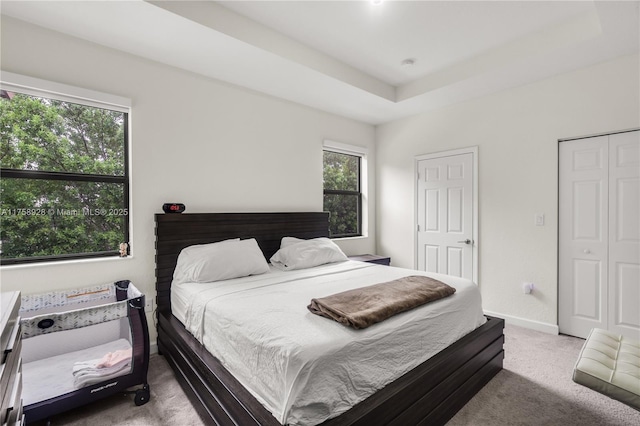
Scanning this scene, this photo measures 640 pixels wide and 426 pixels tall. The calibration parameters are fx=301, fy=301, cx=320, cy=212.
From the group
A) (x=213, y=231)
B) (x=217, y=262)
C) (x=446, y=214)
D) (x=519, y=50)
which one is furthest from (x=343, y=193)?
(x=519, y=50)

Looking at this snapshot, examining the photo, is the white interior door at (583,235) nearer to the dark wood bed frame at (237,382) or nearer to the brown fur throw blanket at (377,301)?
the dark wood bed frame at (237,382)

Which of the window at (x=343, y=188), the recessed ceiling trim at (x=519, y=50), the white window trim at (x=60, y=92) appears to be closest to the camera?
the white window trim at (x=60, y=92)

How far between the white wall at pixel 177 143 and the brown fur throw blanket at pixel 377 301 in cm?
177

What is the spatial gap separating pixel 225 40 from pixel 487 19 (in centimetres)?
212

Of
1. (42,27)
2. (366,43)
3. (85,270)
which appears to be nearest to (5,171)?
(85,270)

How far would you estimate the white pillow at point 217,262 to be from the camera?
242 cm

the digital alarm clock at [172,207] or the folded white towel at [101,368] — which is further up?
the digital alarm clock at [172,207]

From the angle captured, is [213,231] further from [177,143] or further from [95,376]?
[95,376]

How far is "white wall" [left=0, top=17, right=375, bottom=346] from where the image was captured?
220cm

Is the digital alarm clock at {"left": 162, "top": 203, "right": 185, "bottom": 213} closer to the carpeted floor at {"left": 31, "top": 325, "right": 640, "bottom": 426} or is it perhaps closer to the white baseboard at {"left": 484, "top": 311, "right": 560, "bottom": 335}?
the carpeted floor at {"left": 31, "top": 325, "right": 640, "bottom": 426}

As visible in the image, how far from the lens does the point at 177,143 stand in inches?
110

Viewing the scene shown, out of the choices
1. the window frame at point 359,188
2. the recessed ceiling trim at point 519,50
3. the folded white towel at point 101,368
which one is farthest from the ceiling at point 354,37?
the folded white towel at point 101,368

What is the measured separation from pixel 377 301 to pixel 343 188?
281cm

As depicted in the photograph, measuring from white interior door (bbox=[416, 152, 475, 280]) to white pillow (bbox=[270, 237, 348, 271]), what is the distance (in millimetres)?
→ 1430
